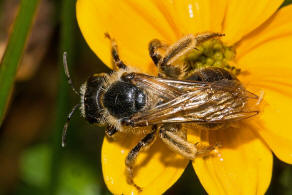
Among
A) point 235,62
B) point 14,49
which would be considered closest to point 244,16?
point 235,62

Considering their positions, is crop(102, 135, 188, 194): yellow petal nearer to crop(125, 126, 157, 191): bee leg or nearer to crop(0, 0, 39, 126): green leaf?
crop(125, 126, 157, 191): bee leg

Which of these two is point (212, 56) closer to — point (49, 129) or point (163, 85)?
point (163, 85)

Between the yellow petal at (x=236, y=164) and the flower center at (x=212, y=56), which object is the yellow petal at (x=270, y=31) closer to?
the flower center at (x=212, y=56)

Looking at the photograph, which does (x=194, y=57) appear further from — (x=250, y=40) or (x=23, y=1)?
(x=23, y=1)

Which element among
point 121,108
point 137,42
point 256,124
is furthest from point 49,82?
point 256,124

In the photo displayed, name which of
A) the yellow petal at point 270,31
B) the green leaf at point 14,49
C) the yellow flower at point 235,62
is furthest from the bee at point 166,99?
the green leaf at point 14,49

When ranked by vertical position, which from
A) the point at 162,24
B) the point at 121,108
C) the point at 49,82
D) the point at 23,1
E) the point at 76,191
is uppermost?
the point at 23,1

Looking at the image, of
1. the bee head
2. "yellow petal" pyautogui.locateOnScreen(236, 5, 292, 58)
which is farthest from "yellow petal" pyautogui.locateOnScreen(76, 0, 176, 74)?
"yellow petal" pyautogui.locateOnScreen(236, 5, 292, 58)
